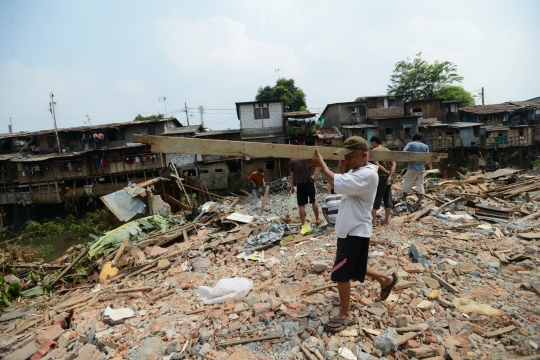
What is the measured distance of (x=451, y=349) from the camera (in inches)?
92.9

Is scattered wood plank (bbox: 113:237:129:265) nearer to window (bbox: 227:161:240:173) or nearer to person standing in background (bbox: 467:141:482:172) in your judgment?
window (bbox: 227:161:240:173)

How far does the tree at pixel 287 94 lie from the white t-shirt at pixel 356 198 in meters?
33.4

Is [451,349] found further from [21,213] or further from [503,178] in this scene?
[21,213]

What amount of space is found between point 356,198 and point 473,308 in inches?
67.1

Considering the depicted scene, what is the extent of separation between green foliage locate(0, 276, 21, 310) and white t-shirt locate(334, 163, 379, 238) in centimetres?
697

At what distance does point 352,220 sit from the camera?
8.76 ft

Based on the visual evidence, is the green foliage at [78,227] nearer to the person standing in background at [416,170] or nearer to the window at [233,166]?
the window at [233,166]

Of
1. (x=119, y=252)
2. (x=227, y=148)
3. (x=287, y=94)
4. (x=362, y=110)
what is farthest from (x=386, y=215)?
(x=287, y=94)

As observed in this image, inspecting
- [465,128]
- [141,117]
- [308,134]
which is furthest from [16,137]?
[465,128]

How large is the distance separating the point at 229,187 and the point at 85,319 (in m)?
21.6

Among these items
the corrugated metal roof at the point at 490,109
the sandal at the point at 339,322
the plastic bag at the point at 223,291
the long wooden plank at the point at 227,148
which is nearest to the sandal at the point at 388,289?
the sandal at the point at 339,322

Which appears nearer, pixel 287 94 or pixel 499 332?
pixel 499 332

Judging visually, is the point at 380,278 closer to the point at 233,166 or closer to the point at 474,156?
the point at 233,166

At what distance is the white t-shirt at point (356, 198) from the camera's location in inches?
102
